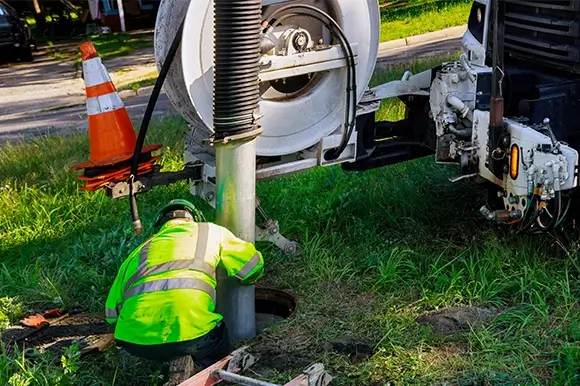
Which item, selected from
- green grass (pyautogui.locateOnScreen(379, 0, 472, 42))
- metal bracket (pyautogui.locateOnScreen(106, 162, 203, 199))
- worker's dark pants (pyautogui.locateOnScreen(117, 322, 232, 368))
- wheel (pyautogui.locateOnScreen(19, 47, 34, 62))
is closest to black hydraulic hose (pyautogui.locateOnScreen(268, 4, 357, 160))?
metal bracket (pyautogui.locateOnScreen(106, 162, 203, 199))

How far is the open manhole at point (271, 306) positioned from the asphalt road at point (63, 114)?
519cm

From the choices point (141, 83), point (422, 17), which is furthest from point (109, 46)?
point (422, 17)

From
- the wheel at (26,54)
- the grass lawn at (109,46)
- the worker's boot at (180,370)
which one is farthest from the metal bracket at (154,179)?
the wheel at (26,54)

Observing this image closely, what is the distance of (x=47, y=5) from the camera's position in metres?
22.5

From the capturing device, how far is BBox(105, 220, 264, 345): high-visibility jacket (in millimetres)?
3498

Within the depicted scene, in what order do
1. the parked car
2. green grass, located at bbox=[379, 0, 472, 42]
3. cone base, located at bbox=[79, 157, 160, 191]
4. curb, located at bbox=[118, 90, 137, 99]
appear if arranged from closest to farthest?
cone base, located at bbox=[79, 157, 160, 191] < curb, located at bbox=[118, 90, 137, 99] < green grass, located at bbox=[379, 0, 472, 42] < the parked car

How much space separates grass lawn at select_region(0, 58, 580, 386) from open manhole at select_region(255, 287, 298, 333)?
7 centimetres

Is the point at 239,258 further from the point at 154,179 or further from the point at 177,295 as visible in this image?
the point at 154,179

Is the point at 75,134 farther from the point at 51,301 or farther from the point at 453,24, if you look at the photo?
the point at 453,24

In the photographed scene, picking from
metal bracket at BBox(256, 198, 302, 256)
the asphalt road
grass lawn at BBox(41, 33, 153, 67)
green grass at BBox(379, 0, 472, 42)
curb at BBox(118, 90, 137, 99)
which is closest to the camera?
metal bracket at BBox(256, 198, 302, 256)

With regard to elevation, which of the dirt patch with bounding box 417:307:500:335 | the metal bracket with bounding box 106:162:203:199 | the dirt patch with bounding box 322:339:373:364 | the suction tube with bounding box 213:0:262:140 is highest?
the suction tube with bounding box 213:0:262:140

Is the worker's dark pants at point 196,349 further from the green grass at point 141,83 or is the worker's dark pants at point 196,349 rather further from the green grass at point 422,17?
the green grass at point 422,17

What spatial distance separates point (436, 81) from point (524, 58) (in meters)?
0.58

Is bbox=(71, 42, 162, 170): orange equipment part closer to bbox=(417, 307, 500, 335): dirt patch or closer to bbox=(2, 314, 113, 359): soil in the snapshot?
bbox=(2, 314, 113, 359): soil
